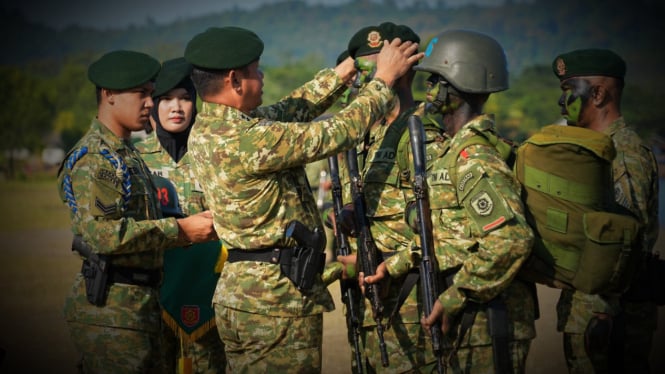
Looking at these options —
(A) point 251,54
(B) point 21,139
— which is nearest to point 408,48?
(A) point 251,54

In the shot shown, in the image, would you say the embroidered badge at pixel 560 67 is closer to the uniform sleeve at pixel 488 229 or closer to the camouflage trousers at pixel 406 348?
the uniform sleeve at pixel 488 229

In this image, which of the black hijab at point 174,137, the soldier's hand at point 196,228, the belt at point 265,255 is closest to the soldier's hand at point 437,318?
the belt at point 265,255

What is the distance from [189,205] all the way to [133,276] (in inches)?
48.2

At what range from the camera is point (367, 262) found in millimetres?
4852

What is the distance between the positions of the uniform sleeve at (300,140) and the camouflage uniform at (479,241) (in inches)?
19.3

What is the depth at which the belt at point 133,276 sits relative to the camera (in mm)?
4871

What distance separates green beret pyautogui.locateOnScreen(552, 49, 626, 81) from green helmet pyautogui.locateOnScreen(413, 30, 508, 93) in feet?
3.62

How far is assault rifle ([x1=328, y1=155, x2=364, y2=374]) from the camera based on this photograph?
503 centimetres

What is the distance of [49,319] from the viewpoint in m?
10.1

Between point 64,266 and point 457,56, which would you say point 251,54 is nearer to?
point 457,56

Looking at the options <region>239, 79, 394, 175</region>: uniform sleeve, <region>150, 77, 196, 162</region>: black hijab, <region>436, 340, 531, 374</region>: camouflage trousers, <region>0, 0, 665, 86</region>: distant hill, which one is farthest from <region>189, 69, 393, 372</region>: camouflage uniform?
<region>0, 0, 665, 86</region>: distant hill

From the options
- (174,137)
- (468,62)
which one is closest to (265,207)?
(468,62)

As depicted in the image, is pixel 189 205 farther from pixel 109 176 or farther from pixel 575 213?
pixel 575 213

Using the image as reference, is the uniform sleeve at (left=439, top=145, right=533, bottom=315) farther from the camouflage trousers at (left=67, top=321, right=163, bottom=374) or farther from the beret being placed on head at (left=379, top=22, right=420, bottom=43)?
the camouflage trousers at (left=67, top=321, right=163, bottom=374)
